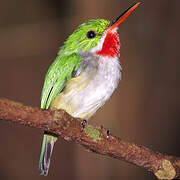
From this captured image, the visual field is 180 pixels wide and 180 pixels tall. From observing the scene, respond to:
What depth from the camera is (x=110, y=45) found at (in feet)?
9.29

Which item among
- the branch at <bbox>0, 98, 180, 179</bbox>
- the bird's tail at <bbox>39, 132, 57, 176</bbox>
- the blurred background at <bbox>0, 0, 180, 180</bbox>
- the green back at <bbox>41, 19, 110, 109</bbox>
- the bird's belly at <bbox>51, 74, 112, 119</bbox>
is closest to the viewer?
the branch at <bbox>0, 98, 180, 179</bbox>

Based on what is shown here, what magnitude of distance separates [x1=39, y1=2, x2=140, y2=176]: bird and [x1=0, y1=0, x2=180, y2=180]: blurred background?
239 centimetres

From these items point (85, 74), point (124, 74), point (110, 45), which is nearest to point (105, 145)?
point (85, 74)

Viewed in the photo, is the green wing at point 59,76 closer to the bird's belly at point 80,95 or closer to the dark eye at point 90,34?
the bird's belly at point 80,95

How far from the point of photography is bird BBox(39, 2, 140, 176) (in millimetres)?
2617

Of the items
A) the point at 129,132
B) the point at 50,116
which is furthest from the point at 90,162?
the point at 50,116

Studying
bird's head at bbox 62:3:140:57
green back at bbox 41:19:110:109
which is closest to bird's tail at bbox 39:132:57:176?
green back at bbox 41:19:110:109

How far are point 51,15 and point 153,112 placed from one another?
2222mm

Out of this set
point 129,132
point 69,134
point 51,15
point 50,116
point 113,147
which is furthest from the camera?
point 51,15

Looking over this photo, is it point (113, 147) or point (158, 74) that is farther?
point (158, 74)

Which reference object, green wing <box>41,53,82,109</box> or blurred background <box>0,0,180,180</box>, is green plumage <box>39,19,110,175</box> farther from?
blurred background <box>0,0,180,180</box>

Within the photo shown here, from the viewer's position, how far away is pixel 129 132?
5379 millimetres

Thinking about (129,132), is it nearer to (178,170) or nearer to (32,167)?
(32,167)

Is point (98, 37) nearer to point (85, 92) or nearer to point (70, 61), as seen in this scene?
point (70, 61)
